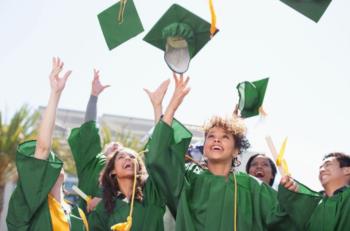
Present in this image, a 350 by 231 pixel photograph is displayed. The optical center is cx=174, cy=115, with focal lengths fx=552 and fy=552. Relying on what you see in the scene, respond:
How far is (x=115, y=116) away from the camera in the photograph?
50312 mm

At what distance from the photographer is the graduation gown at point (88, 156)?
440cm

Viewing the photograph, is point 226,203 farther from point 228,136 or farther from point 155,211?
point 155,211

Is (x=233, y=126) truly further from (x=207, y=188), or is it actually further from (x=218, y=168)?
(x=207, y=188)

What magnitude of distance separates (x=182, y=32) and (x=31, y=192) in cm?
204

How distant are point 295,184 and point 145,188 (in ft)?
3.99

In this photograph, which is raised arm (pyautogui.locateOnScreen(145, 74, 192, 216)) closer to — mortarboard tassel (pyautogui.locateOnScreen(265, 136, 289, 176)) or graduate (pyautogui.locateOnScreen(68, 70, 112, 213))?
mortarboard tassel (pyautogui.locateOnScreen(265, 136, 289, 176))

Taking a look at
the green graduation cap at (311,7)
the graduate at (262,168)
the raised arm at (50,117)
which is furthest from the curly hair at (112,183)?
the green graduation cap at (311,7)

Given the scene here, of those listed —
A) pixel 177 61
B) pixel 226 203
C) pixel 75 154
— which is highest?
pixel 177 61

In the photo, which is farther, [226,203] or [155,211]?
[155,211]

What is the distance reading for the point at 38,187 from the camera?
3.18 metres

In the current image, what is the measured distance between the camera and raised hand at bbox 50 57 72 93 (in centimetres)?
342

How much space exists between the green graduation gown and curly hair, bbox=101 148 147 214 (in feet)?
0.13

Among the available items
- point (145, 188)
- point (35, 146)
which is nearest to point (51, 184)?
point (35, 146)

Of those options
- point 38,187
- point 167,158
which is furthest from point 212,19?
point 38,187
